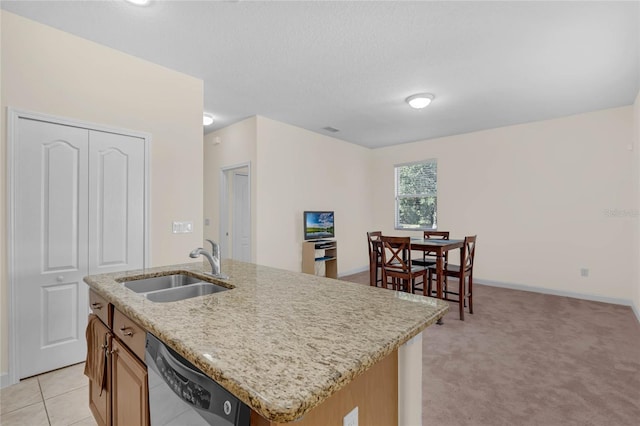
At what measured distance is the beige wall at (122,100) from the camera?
220 centimetres

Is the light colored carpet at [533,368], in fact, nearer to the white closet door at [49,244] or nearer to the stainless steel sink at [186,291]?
the stainless steel sink at [186,291]

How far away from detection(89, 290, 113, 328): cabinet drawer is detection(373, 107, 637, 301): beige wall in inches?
210

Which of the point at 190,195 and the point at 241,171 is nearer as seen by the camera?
the point at 190,195

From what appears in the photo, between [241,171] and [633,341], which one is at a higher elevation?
[241,171]

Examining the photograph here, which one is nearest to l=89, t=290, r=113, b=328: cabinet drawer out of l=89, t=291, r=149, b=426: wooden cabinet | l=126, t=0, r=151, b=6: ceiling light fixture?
l=89, t=291, r=149, b=426: wooden cabinet

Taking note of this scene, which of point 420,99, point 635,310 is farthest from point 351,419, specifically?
point 635,310

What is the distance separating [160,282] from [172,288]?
0.21 metres

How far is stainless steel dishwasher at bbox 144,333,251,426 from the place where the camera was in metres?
0.68

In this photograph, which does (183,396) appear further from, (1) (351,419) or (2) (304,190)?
(2) (304,190)

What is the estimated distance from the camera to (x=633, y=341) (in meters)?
2.81

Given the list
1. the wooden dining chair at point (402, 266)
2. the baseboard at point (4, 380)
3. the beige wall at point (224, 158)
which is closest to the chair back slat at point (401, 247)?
the wooden dining chair at point (402, 266)

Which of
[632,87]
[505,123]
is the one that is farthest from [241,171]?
[632,87]

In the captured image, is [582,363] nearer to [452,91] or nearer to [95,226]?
[452,91]

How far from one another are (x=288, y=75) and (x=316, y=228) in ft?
8.61
